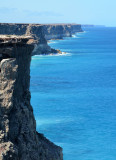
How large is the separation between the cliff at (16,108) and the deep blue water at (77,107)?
44.7 feet

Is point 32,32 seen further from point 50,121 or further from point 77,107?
point 50,121

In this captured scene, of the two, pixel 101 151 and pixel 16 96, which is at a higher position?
pixel 16 96

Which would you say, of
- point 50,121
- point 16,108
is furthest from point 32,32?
point 16,108

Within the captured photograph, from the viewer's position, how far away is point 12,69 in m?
13.4

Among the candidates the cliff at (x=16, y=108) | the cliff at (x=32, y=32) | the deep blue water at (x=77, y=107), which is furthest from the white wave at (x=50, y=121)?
the cliff at (x=32, y=32)

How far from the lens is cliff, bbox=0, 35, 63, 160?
1333cm

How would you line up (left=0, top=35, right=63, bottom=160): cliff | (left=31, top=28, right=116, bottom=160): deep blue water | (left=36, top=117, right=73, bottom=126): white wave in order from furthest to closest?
(left=36, top=117, right=73, bottom=126): white wave → (left=31, top=28, right=116, bottom=160): deep blue water → (left=0, top=35, right=63, bottom=160): cliff

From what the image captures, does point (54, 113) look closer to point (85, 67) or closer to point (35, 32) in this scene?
point (85, 67)


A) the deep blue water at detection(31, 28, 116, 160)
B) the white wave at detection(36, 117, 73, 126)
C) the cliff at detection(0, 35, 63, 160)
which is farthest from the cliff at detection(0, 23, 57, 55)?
the cliff at detection(0, 35, 63, 160)

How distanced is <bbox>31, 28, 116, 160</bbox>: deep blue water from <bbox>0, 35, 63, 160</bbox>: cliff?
1363 centimetres

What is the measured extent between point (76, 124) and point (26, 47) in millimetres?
22896

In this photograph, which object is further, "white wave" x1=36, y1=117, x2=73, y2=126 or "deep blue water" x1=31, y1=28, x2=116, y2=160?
"white wave" x1=36, y1=117, x2=73, y2=126

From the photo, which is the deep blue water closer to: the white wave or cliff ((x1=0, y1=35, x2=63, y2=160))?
the white wave

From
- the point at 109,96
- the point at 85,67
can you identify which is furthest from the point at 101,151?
the point at 85,67
